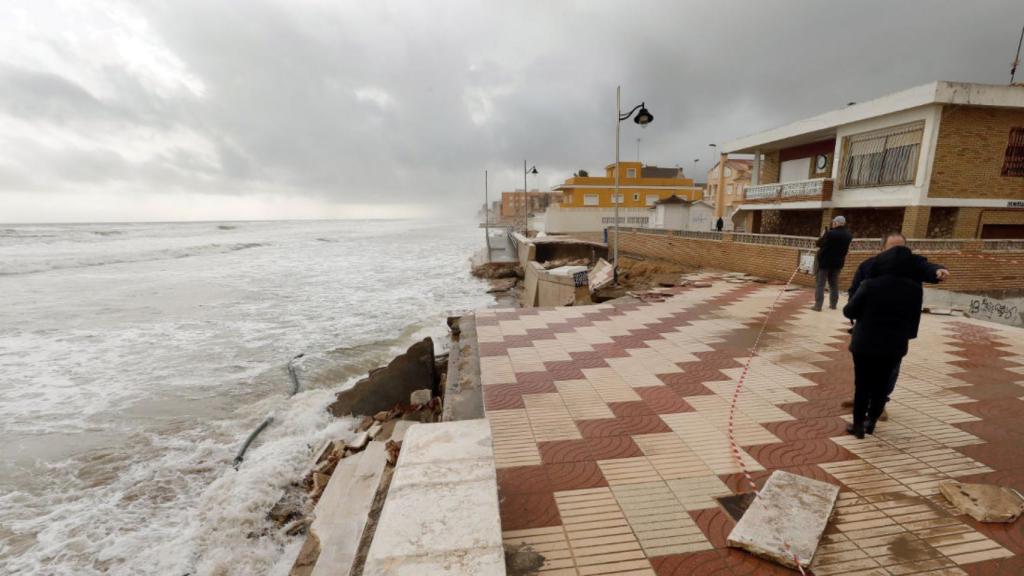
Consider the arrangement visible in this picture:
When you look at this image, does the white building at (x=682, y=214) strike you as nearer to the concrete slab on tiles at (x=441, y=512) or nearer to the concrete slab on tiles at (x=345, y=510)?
the concrete slab on tiles at (x=345, y=510)

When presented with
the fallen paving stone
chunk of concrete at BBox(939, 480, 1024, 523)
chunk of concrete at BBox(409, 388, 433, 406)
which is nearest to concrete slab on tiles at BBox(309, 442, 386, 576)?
the fallen paving stone

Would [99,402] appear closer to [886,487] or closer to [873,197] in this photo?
[886,487]

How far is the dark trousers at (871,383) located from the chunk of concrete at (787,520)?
105 centimetres

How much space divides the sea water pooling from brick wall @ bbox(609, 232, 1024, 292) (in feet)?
29.0

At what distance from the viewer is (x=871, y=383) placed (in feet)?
11.9

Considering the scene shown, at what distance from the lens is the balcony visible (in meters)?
17.8

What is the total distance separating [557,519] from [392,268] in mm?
28917

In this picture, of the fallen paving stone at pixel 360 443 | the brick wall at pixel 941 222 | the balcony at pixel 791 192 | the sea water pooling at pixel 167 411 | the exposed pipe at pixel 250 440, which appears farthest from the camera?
the balcony at pixel 791 192

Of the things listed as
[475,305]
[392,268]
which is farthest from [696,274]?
[392,268]

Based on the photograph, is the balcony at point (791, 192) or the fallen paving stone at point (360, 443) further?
the balcony at point (791, 192)

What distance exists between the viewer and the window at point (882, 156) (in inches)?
597

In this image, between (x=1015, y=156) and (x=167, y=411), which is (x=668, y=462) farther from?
(x=1015, y=156)

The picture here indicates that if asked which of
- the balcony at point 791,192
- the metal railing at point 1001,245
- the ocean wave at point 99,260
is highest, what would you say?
the balcony at point 791,192

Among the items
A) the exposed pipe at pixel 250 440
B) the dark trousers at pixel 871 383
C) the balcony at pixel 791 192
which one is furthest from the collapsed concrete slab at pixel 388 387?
the balcony at pixel 791 192
